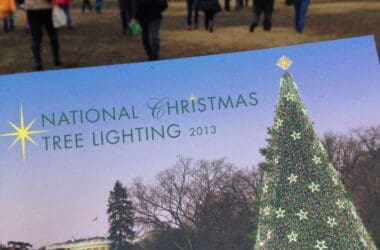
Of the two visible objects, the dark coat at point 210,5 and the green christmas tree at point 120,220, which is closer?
the green christmas tree at point 120,220

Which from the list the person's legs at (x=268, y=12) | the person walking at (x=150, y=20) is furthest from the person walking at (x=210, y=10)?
the person walking at (x=150, y=20)

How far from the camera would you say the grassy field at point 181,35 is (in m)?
5.19

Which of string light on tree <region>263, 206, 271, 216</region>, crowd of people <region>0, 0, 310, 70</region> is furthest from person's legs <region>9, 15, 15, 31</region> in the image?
string light on tree <region>263, 206, 271, 216</region>

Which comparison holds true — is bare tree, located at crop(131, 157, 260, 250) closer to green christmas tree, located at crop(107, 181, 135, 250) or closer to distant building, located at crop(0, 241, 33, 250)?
green christmas tree, located at crop(107, 181, 135, 250)

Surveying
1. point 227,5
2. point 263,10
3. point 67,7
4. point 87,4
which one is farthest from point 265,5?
point 67,7

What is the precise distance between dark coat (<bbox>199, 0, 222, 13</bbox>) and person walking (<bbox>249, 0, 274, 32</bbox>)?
1.21 feet

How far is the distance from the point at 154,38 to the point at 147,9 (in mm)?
272

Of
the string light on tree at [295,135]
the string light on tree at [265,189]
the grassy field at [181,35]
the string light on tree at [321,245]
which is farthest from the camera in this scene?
the grassy field at [181,35]

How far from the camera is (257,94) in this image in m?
4.55

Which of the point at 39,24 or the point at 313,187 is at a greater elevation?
the point at 39,24

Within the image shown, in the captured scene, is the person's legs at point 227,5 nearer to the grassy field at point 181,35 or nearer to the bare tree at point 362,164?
the grassy field at point 181,35

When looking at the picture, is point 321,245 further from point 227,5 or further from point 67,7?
point 67,7

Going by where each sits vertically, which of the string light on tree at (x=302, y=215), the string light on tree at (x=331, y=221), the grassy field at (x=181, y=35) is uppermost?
the grassy field at (x=181, y=35)

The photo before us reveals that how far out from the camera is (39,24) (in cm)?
501
